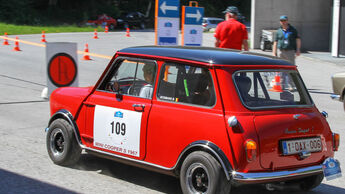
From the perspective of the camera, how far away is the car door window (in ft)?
19.5

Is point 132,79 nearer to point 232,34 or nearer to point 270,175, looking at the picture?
point 270,175

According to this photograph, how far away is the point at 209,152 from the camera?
5113 mm

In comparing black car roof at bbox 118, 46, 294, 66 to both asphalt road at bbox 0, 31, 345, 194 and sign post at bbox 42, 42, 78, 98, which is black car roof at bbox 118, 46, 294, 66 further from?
sign post at bbox 42, 42, 78, 98

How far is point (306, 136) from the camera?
5.38 meters

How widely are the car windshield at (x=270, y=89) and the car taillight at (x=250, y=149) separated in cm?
45

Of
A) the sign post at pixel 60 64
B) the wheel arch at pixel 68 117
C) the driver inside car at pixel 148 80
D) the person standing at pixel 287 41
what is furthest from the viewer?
the person standing at pixel 287 41

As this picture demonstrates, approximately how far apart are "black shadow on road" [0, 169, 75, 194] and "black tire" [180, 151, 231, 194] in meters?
1.34

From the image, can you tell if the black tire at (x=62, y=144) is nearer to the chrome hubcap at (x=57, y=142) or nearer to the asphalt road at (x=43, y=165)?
the chrome hubcap at (x=57, y=142)

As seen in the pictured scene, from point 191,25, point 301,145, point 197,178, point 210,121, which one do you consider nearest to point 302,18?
point 191,25

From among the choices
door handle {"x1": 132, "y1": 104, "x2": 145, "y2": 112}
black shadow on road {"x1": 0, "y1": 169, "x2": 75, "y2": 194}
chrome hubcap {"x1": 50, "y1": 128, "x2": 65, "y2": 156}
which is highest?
door handle {"x1": 132, "y1": 104, "x2": 145, "y2": 112}

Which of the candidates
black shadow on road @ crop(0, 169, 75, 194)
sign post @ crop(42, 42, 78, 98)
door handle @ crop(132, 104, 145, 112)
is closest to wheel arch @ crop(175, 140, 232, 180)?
door handle @ crop(132, 104, 145, 112)

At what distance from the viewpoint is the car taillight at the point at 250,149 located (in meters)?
4.93

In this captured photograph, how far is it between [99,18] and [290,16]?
979 inches

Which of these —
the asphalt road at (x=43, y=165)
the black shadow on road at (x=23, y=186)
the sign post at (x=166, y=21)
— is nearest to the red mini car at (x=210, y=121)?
the asphalt road at (x=43, y=165)
